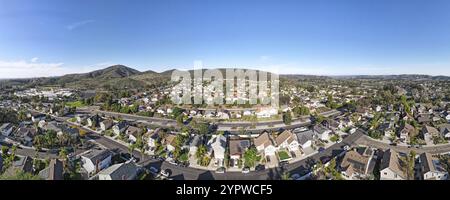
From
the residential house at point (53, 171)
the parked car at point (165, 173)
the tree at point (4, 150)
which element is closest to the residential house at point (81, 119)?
the residential house at point (53, 171)

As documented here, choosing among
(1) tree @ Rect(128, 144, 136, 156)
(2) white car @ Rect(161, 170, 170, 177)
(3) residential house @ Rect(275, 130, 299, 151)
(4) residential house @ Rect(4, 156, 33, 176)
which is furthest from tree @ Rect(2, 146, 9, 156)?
(3) residential house @ Rect(275, 130, 299, 151)

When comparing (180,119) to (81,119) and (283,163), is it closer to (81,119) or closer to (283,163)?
(81,119)

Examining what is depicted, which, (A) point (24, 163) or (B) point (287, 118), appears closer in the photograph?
(A) point (24, 163)

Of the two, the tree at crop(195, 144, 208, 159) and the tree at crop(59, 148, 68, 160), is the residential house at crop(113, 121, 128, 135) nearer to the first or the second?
the tree at crop(59, 148, 68, 160)

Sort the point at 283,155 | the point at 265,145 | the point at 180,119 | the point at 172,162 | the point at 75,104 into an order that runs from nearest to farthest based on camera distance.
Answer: the point at 172,162 → the point at 283,155 → the point at 265,145 → the point at 75,104 → the point at 180,119

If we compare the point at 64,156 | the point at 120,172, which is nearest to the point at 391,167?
the point at 120,172
